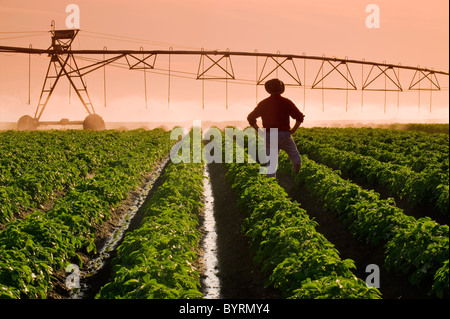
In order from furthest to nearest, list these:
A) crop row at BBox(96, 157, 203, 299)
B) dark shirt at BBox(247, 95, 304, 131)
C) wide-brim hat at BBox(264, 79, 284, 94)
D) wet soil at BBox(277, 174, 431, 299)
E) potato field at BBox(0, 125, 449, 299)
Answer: dark shirt at BBox(247, 95, 304, 131) → wide-brim hat at BBox(264, 79, 284, 94) → wet soil at BBox(277, 174, 431, 299) → potato field at BBox(0, 125, 449, 299) → crop row at BBox(96, 157, 203, 299)

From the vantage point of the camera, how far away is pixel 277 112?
440 inches

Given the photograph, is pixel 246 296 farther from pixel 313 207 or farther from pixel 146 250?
pixel 313 207

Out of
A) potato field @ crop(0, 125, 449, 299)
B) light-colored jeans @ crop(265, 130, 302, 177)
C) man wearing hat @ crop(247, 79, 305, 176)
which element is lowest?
potato field @ crop(0, 125, 449, 299)

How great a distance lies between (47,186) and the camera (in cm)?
1383

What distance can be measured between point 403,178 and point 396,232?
5403 millimetres

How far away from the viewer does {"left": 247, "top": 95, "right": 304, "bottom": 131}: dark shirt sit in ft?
36.6

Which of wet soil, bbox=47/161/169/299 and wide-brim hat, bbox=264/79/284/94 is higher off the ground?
wide-brim hat, bbox=264/79/284/94

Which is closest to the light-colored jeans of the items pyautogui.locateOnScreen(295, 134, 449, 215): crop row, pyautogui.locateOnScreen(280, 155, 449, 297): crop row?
pyautogui.locateOnScreen(280, 155, 449, 297): crop row

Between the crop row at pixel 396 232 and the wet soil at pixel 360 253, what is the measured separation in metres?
0.15

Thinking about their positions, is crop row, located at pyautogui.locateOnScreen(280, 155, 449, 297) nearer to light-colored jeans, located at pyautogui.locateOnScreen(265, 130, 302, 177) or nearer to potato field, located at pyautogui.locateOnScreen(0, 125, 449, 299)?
potato field, located at pyautogui.locateOnScreen(0, 125, 449, 299)

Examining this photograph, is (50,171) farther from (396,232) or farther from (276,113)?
(396,232)

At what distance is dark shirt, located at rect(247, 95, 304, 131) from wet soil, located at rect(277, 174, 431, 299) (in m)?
2.17

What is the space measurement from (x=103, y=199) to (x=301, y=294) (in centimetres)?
742

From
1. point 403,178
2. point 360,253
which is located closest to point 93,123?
point 403,178
